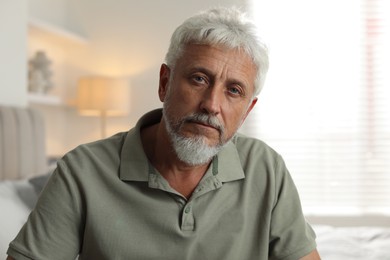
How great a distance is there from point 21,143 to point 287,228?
2048 millimetres

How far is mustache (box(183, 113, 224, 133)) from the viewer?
1.39 meters

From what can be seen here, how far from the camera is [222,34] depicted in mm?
1391

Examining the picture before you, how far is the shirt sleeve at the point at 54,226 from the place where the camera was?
1.32m

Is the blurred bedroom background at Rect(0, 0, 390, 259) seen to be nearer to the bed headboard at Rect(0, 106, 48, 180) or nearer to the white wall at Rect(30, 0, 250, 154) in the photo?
the white wall at Rect(30, 0, 250, 154)

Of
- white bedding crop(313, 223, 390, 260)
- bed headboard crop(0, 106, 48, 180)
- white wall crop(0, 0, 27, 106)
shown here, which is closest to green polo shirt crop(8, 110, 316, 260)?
white bedding crop(313, 223, 390, 260)

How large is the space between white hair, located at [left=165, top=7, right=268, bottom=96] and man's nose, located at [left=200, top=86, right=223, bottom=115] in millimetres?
109

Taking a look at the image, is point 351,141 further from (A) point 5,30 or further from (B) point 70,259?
(B) point 70,259

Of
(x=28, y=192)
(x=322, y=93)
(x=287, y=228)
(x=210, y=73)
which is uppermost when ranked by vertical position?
(x=210, y=73)

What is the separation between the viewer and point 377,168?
174 inches

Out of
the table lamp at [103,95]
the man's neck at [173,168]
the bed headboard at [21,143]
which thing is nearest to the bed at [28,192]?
the bed headboard at [21,143]

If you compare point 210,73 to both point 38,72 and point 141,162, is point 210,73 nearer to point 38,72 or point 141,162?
point 141,162

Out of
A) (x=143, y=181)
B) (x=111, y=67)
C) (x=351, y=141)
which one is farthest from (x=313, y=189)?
(x=143, y=181)

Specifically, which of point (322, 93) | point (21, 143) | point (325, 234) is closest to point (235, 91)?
point (325, 234)

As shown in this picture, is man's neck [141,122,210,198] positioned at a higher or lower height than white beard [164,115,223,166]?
lower
